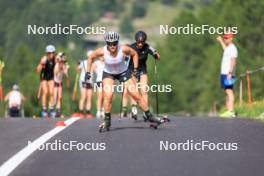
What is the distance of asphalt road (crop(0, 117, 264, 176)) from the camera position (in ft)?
32.8

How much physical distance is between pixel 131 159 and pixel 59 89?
530 inches

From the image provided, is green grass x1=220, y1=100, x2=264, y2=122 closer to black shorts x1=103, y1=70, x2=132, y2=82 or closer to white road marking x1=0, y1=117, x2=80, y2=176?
black shorts x1=103, y1=70, x2=132, y2=82

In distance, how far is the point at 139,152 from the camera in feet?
38.4

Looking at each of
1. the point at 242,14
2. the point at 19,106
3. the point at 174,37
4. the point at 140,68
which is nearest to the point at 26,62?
the point at 174,37

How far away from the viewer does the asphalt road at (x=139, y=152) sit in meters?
10.0

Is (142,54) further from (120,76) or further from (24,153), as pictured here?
(24,153)

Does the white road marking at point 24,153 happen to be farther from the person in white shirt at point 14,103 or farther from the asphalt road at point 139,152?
the person in white shirt at point 14,103

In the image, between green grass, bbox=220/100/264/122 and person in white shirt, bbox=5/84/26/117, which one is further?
person in white shirt, bbox=5/84/26/117

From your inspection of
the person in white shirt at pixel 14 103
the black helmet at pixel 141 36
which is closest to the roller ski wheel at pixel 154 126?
the black helmet at pixel 141 36

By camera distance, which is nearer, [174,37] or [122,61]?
[122,61]

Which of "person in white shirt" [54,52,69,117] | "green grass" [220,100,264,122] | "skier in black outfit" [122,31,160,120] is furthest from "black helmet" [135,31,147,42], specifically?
"person in white shirt" [54,52,69,117]

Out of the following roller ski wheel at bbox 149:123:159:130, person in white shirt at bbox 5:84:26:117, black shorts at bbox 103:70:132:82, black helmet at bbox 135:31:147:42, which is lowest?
roller ski wheel at bbox 149:123:159:130

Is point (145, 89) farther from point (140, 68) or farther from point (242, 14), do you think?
point (242, 14)

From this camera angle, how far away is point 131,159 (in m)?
11.0
